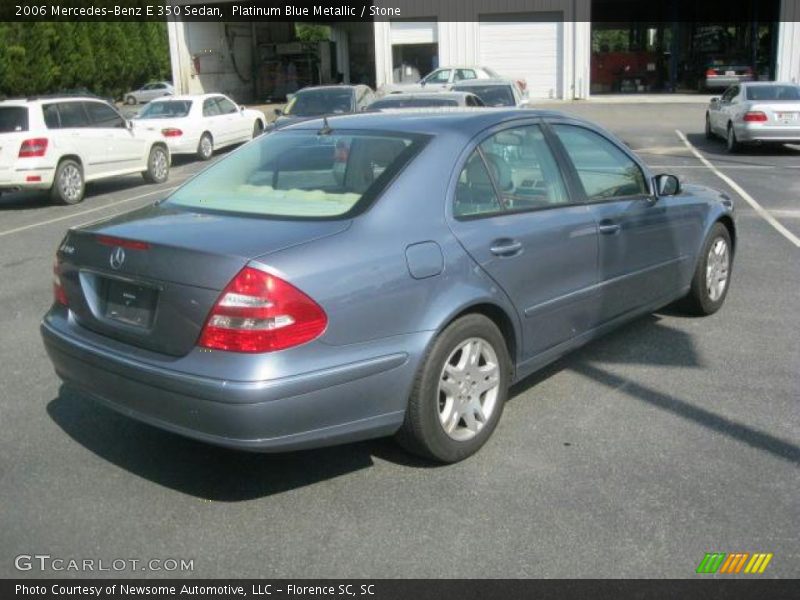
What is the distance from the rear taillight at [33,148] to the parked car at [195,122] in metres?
4.58

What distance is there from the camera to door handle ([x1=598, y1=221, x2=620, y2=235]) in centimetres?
484

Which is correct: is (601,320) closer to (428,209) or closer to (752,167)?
(428,209)

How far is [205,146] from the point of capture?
1948 cm

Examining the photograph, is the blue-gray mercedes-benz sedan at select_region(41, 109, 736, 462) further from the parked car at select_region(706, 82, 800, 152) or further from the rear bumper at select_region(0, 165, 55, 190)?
the parked car at select_region(706, 82, 800, 152)

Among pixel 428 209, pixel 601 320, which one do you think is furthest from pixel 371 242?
pixel 601 320

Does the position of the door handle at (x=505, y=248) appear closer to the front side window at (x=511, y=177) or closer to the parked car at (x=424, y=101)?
the front side window at (x=511, y=177)

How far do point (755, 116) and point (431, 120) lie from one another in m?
14.5

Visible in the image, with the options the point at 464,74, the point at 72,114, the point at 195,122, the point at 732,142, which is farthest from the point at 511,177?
the point at 464,74

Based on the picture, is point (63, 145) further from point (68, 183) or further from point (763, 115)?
point (763, 115)

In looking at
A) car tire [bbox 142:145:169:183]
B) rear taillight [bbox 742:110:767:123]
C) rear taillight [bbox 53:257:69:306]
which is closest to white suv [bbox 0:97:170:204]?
car tire [bbox 142:145:169:183]

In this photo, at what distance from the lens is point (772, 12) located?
37.1m

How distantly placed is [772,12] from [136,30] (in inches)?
1348

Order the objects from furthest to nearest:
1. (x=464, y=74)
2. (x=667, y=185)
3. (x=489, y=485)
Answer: (x=464, y=74) < (x=667, y=185) < (x=489, y=485)

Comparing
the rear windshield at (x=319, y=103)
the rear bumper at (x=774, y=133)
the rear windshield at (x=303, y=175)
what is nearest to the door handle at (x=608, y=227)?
the rear windshield at (x=303, y=175)
